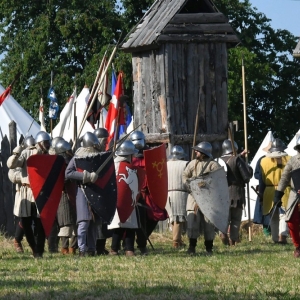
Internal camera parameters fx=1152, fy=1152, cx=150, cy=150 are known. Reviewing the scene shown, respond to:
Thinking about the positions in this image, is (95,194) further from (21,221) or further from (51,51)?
(51,51)

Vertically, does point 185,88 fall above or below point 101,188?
above

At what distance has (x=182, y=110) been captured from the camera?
20.2 metres

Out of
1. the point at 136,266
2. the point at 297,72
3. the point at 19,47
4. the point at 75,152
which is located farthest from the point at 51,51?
the point at 136,266

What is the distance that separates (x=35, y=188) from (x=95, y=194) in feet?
2.39

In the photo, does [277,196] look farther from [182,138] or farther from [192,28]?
[192,28]

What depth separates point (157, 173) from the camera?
1498cm

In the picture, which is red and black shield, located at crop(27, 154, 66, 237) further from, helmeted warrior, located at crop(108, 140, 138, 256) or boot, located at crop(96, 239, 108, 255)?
boot, located at crop(96, 239, 108, 255)

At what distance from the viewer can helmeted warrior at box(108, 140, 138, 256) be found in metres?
14.3

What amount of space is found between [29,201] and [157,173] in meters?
1.71

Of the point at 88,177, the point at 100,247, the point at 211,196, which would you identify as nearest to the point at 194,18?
the point at 211,196

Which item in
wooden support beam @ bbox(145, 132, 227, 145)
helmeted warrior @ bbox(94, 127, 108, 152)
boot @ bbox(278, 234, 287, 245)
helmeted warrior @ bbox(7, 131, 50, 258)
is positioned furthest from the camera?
wooden support beam @ bbox(145, 132, 227, 145)

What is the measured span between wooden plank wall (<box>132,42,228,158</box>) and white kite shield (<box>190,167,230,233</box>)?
5.34 metres

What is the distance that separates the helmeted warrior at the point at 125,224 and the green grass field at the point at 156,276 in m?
0.30

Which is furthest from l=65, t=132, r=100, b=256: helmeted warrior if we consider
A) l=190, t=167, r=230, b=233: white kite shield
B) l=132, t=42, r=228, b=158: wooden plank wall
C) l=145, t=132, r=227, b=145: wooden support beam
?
l=132, t=42, r=228, b=158: wooden plank wall
